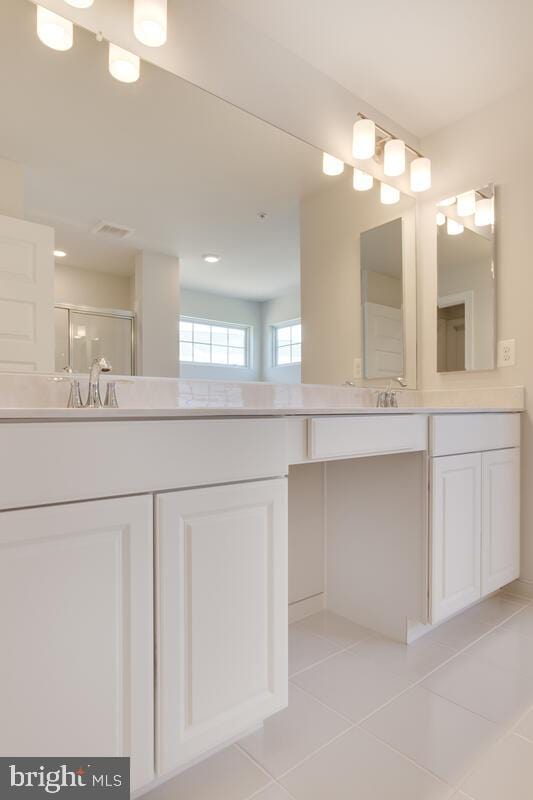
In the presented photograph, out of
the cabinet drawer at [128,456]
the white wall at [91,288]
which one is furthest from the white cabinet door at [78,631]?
the white wall at [91,288]

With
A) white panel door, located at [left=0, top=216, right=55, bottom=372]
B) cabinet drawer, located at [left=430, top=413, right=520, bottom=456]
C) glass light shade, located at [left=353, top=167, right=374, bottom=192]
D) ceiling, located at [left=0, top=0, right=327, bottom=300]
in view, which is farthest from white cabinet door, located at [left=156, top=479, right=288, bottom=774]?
glass light shade, located at [left=353, top=167, right=374, bottom=192]

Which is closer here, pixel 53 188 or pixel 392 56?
pixel 53 188

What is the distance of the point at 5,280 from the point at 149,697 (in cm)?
106

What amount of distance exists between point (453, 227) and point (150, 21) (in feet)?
5.29

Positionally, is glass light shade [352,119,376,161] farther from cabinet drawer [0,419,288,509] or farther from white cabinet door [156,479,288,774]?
white cabinet door [156,479,288,774]

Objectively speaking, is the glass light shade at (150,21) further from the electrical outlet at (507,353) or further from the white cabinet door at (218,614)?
the electrical outlet at (507,353)

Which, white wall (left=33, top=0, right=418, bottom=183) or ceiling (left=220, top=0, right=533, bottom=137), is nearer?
white wall (left=33, top=0, right=418, bottom=183)

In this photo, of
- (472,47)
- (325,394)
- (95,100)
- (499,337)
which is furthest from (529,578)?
(95,100)

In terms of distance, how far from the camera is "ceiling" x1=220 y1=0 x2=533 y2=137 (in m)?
1.71

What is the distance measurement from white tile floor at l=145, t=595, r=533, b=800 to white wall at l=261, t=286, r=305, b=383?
98 centimetres

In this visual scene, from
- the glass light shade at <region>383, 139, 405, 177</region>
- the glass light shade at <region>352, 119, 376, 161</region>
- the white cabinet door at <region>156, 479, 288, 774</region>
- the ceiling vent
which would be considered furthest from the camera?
the glass light shade at <region>383, 139, 405, 177</region>

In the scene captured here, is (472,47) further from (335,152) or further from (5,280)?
(5,280)

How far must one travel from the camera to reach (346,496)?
1837mm

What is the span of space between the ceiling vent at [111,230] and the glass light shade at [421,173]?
1.61 m
